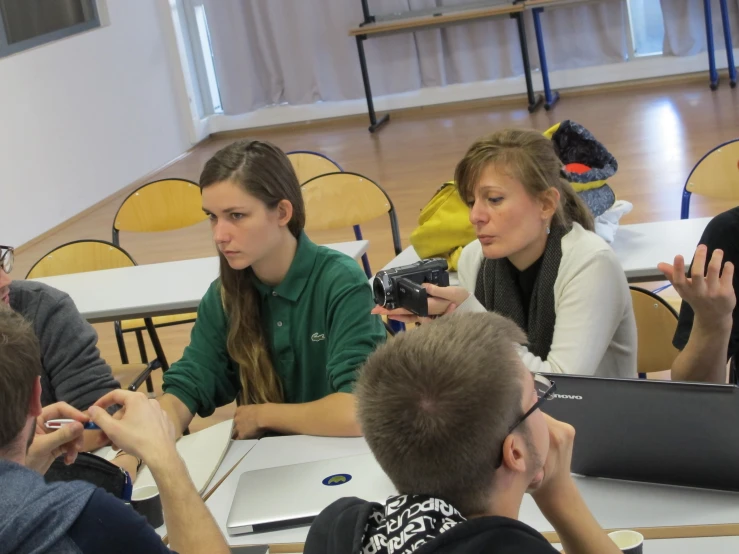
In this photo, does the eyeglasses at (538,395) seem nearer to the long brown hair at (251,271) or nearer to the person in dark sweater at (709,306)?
the person in dark sweater at (709,306)

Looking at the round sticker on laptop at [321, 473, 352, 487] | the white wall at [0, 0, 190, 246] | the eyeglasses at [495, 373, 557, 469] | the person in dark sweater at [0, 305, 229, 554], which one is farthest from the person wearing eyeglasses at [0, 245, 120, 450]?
the white wall at [0, 0, 190, 246]

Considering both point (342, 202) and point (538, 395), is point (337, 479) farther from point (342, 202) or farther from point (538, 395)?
point (342, 202)

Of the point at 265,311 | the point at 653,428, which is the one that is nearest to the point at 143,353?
the point at 265,311

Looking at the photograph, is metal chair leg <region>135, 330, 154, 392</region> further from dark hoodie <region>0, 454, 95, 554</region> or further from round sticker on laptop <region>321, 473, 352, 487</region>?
dark hoodie <region>0, 454, 95, 554</region>

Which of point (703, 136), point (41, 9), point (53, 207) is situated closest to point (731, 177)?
point (703, 136)

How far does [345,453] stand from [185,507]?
19.4 inches

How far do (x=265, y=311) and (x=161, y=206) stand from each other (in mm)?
1887

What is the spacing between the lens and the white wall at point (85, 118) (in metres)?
5.99

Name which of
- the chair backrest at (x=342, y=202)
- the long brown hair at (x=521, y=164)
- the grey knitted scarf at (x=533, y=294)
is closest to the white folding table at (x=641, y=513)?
the grey knitted scarf at (x=533, y=294)

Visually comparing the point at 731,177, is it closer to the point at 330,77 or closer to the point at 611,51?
the point at 611,51

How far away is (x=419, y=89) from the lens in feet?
26.7

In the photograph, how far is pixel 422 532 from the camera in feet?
3.49

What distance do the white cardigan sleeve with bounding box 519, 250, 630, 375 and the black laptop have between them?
1.48ft

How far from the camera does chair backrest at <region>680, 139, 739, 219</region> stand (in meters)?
3.15
